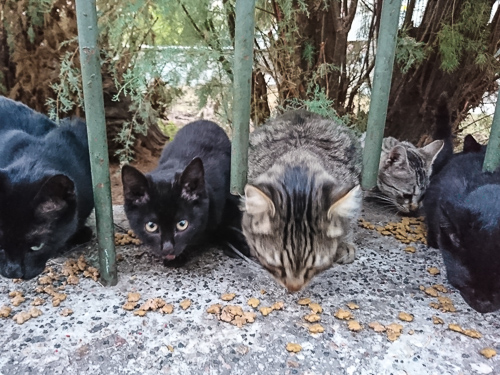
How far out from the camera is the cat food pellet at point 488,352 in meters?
1.41

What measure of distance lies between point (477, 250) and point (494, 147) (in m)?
0.39

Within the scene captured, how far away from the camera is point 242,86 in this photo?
58.7 inches

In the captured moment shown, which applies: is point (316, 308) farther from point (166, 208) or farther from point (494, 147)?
point (494, 147)

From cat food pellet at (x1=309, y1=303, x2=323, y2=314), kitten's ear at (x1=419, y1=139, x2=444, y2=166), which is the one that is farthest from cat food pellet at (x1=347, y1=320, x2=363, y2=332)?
kitten's ear at (x1=419, y1=139, x2=444, y2=166)

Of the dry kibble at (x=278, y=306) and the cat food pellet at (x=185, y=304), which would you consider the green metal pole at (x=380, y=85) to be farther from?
the cat food pellet at (x=185, y=304)

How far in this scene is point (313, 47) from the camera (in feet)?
9.13

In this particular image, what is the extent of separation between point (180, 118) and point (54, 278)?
2.76 meters

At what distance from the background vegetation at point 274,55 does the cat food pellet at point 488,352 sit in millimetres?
1632

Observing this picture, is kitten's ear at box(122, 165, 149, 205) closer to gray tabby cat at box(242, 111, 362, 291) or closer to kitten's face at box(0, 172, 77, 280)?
kitten's face at box(0, 172, 77, 280)

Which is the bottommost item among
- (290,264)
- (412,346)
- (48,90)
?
(412,346)

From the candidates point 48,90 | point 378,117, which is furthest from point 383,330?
point 48,90

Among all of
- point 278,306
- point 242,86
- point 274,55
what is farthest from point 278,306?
point 274,55

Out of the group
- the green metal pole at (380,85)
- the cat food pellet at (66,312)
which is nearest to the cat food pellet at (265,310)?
the green metal pole at (380,85)

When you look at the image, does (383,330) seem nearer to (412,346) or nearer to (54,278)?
(412,346)
